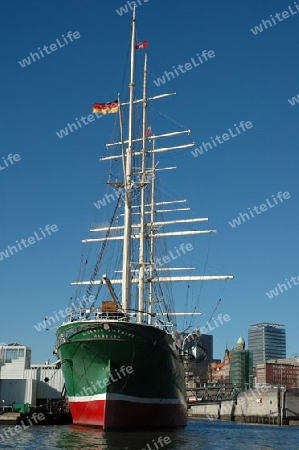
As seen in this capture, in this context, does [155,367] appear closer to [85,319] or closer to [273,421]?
[85,319]

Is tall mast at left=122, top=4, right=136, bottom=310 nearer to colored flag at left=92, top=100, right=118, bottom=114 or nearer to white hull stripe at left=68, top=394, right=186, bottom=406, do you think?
colored flag at left=92, top=100, right=118, bottom=114

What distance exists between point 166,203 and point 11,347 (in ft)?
90.1

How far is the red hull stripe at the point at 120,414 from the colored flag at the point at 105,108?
77.4ft

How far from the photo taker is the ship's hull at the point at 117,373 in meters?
38.8

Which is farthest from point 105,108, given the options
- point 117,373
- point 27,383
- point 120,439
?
point 120,439

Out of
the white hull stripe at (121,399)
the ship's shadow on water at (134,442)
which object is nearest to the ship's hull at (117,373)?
the white hull stripe at (121,399)

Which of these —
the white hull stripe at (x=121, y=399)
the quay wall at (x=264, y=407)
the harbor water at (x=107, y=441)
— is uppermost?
the white hull stripe at (x=121, y=399)

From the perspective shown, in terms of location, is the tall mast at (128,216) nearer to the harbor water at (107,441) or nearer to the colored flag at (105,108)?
the colored flag at (105,108)

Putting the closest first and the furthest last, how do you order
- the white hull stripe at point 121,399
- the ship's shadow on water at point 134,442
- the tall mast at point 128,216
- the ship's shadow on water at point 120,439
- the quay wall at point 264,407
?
the ship's shadow on water at point 120,439
the ship's shadow on water at point 134,442
the white hull stripe at point 121,399
the tall mast at point 128,216
the quay wall at point 264,407

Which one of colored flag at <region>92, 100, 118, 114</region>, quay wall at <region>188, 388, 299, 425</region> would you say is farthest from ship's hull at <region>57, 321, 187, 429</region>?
quay wall at <region>188, 388, 299, 425</region>

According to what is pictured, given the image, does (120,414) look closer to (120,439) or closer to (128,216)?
(120,439)

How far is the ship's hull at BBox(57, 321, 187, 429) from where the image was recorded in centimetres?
3881

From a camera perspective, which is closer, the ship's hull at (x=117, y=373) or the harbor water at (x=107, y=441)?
the harbor water at (x=107, y=441)

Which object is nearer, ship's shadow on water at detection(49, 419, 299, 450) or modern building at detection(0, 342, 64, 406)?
ship's shadow on water at detection(49, 419, 299, 450)
